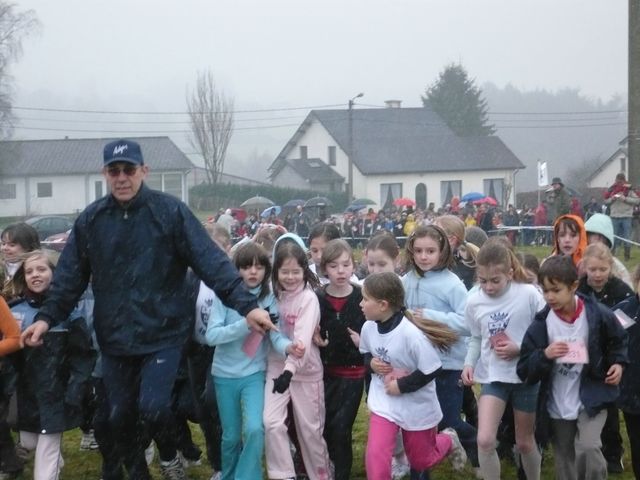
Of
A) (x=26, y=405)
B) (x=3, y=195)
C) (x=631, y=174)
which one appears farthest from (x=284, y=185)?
(x=26, y=405)

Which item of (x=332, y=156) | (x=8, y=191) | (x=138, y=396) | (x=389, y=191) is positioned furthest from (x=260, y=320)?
(x=332, y=156)

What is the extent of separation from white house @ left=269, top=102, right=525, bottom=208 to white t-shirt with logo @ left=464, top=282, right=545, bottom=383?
62301mm

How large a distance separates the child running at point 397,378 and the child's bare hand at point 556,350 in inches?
26.8

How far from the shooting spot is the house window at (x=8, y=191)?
221 ft

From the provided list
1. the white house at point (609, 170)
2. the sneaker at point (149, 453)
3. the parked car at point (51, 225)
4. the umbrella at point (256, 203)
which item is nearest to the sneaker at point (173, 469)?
the sneaker at point (149, 453)

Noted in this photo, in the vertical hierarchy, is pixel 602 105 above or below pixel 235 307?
above

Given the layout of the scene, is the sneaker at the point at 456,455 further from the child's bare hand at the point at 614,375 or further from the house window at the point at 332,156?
the house window at the point at 332,156

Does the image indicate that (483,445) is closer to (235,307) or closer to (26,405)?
(235,307)

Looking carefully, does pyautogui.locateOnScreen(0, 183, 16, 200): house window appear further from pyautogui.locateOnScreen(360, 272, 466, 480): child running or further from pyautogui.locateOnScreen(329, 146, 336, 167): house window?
pyautogui.locateOnScreen(360, 272, 466, 480): child running

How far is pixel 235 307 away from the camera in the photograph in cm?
555

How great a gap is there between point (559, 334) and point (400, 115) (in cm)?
7130

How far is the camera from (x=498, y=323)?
609cm

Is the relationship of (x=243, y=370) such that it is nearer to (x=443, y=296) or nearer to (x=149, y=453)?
(x=443, y=296)

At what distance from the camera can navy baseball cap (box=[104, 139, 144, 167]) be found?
5.62m
